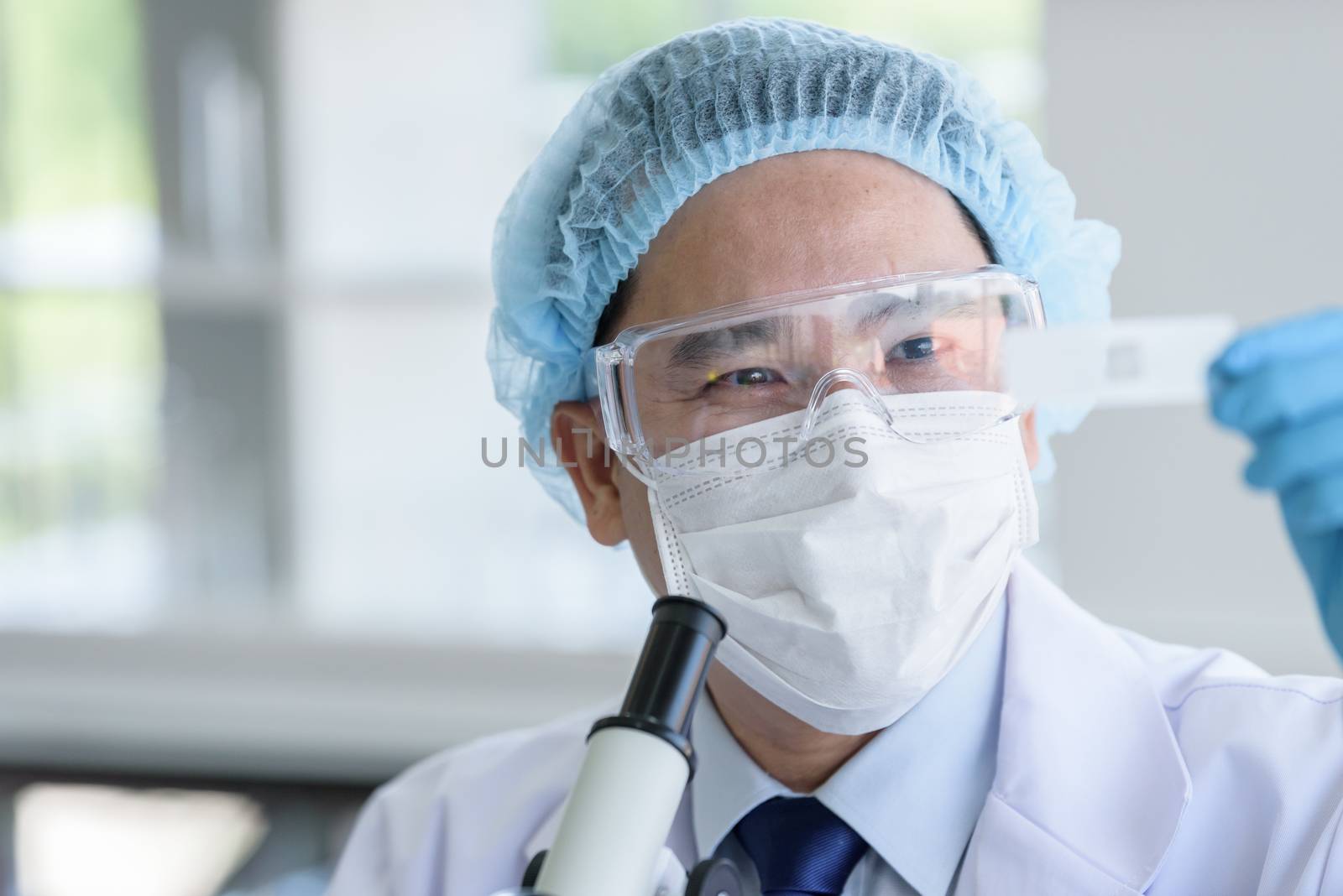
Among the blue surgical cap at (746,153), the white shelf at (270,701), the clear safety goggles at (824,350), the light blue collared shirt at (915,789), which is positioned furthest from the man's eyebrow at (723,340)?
the white shelf at (270,701)

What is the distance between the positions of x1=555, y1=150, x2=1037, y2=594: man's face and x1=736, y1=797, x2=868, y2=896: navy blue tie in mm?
269

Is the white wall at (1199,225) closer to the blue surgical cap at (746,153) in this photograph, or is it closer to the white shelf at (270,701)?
the blue surgical cap at (746,153)

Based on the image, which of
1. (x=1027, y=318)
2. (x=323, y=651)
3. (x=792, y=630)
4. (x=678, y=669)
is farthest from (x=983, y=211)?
(x=323, y=651)

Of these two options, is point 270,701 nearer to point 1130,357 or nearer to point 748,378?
point 748,378

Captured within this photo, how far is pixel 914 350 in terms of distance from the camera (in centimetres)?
112

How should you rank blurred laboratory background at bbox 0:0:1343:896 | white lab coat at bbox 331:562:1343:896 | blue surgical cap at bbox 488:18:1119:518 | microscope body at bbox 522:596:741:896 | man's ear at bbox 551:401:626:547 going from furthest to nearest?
blurred laboratory background at bbox 0:0:1343:896 → man's ear at bbox 551:401:626:547 → blue surgical cap at bbox 488:18:1119:518 → white lab coat at bbox 331:562:1343:896 → microscope body at bbox 522:596:741:896

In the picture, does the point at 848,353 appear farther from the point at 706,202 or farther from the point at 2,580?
the point at 2,580

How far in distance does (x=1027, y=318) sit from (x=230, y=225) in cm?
247

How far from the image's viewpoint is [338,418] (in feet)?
10.4

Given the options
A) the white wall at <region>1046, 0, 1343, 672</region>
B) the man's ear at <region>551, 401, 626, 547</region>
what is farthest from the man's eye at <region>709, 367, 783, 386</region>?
the white wall at <region>1046, 0, 1343, 672</region>

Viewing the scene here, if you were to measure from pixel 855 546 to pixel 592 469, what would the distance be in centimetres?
39

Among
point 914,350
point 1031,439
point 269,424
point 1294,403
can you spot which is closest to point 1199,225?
point 1031,439

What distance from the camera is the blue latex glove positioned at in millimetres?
765

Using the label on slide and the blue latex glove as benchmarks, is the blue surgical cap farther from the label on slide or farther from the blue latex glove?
the blue latex glove
